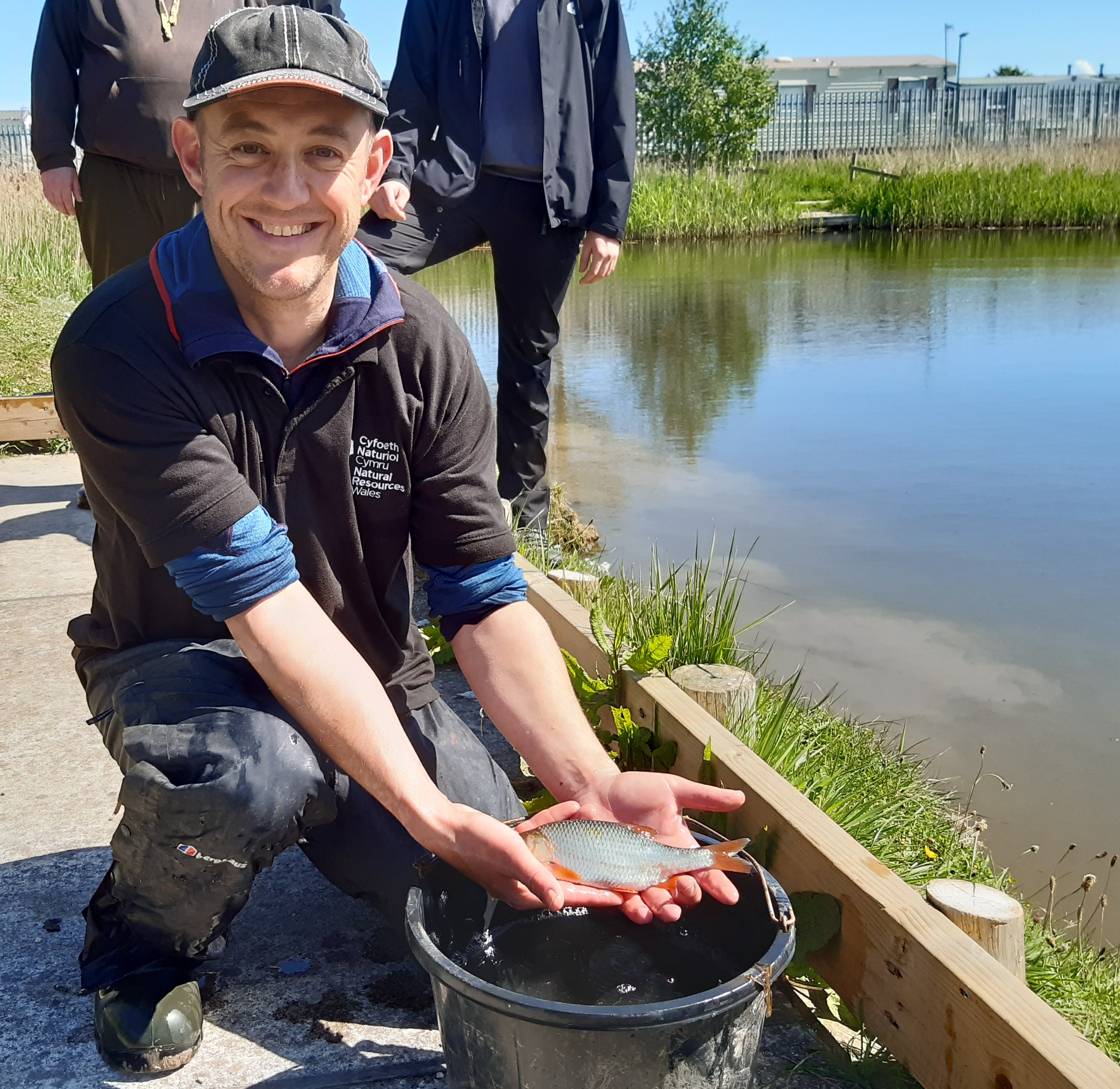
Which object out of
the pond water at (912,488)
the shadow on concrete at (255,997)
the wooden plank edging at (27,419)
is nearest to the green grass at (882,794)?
the pond water at (912,488)

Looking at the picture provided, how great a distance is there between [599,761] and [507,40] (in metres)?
3.31

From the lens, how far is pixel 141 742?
2164mm

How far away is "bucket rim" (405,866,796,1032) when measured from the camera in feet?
5.32

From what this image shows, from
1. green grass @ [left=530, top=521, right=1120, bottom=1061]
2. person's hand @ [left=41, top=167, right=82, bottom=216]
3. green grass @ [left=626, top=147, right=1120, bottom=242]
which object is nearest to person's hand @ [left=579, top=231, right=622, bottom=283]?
green grass @ [left=530, top=521, right=1120, bottom=1061]

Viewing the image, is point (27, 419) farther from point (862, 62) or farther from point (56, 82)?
point (862, 62)

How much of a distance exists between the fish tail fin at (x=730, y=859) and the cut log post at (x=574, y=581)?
219 cm

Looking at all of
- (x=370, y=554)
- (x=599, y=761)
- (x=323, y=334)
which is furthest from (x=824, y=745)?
(x=323, y=334)

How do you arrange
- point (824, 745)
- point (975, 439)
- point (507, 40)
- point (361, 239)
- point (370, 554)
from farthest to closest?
point (975, 439)
point (507, 40)
point (361, 239)
point (824, 745)
point (370, 554)

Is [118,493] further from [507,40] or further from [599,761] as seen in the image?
[507,40]

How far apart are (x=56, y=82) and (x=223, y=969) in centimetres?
352

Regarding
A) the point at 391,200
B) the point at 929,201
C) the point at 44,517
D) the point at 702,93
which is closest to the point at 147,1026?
the point at 391,200

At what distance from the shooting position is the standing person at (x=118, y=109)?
14.4 ft

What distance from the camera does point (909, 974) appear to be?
2.03 meters

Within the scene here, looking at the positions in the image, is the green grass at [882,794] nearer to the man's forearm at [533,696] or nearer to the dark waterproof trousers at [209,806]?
the man's forearm at [533,696]
